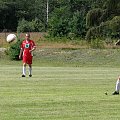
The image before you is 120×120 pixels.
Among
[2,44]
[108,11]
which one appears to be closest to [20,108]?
[2,44]

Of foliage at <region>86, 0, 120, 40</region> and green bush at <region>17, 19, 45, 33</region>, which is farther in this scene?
green bush at <region>17, 19, 45, 33</region>

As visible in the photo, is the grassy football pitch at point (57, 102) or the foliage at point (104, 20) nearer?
the grassy football pitch at point (57, 102)

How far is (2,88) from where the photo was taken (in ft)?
57.2

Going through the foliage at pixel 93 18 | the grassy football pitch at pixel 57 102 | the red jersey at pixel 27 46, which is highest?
the foliage at pixel 93 18

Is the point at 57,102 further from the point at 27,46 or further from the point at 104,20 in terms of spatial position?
the point at 104,20

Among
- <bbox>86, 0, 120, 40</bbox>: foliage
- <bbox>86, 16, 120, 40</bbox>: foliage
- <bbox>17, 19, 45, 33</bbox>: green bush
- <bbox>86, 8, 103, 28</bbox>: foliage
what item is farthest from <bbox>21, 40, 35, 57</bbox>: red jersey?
<bbox>17, 19, 45, 33</bbox>: green bush

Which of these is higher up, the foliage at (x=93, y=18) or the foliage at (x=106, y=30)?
the foliage at (x=93, y=18)

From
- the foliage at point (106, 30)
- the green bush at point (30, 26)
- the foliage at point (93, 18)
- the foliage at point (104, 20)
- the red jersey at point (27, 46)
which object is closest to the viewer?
the red jersey at point (27, 46)

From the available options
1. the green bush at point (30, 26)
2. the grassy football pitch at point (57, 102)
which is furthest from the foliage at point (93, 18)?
the grassy football pitch at point (57, 102)

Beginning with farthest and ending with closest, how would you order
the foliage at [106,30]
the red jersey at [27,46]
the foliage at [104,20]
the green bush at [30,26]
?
the green bush at [30,26], the foliage at [104,20], the foliage at [106,30], the red jersey at [27,46]

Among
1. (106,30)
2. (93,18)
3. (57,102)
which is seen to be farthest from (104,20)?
(57,102)

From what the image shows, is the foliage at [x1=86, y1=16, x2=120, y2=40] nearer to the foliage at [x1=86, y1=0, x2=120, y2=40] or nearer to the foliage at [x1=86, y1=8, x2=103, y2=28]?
the foliage at [x1=86, y1=0, x2=120, y2=40]

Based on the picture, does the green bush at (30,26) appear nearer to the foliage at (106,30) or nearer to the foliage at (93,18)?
the foliage at (106,30)

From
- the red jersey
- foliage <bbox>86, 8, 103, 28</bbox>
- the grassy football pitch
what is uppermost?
foliage <bbox>86, 8, 103, 28</bbox>
